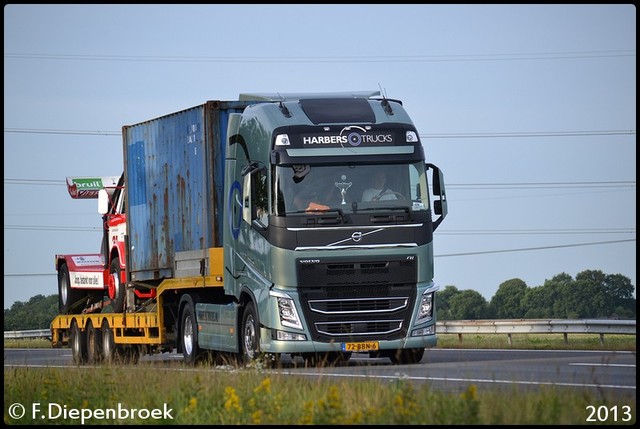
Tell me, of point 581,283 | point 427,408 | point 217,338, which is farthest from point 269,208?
point 581,283

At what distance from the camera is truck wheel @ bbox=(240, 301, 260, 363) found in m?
21.1

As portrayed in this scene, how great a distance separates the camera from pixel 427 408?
Answer: 12.0 metres

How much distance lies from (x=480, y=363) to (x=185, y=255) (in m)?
5.46

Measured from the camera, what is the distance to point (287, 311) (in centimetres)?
2052

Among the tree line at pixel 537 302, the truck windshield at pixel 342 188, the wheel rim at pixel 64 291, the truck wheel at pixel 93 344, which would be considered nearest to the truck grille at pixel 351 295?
the truck windshield at pixel 342 188

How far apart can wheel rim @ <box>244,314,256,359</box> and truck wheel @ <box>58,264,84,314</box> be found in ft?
28.7

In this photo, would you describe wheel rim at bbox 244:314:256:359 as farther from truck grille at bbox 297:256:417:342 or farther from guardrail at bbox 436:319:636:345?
guardrail at bbox 436:319:636:345

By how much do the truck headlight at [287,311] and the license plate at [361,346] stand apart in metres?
0.75

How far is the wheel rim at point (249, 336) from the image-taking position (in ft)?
70.1

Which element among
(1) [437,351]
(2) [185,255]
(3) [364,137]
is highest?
(3) [364,137]

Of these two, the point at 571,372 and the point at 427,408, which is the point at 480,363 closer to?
the point at 571,372

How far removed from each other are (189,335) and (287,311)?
423cm

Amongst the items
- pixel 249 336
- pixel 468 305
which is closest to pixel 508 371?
pixel 249 336

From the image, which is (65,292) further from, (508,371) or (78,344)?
(508,371)
